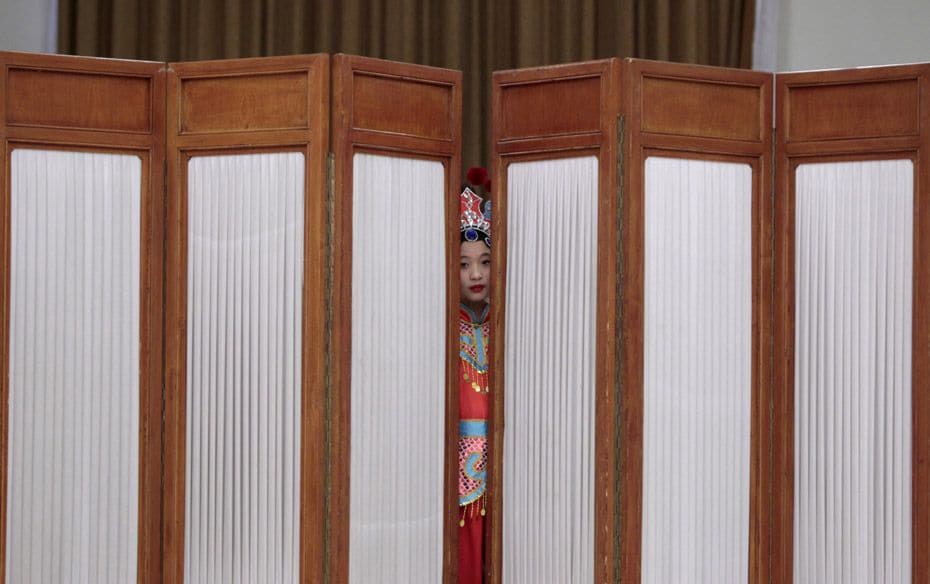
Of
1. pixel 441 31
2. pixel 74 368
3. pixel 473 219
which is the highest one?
pixel 441 31

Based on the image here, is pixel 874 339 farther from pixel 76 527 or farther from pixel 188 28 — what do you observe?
pixel 188 28

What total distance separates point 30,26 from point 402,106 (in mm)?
1968

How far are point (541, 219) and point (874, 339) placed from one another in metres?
0.92

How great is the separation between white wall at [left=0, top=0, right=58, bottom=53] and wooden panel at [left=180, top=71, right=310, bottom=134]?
4.97 ft

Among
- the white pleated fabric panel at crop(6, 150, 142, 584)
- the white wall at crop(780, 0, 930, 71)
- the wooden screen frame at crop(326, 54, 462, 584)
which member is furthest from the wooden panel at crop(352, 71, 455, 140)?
the white wall at crop(780, 0, 930, 71)

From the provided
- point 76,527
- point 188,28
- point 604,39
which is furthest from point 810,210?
point 188,28

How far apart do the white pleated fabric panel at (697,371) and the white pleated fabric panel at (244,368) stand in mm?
915

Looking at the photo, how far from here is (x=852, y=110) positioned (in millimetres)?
2967

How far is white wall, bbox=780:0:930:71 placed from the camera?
428 cm

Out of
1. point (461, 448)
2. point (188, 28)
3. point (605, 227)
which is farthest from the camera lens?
point (188, 28)

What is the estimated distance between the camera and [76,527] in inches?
116

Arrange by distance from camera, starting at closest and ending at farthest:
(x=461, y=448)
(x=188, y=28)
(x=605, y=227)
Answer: (x=605, y=227) < (x=461, y=448) < (x=188, y=28)

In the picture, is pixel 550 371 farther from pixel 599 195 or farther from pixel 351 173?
pixel 351 173

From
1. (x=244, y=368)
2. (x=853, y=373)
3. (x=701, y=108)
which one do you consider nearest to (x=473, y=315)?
(x=244, y=368)
